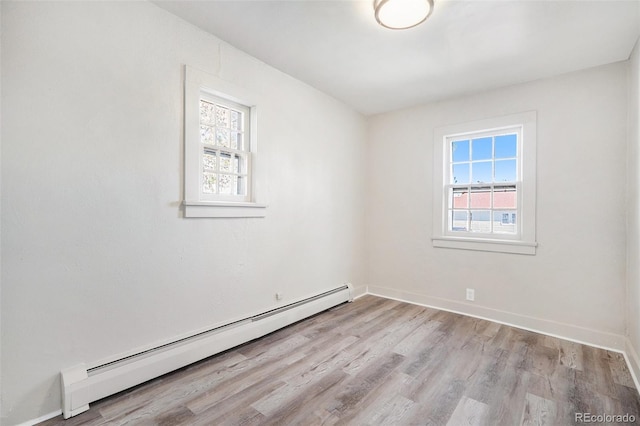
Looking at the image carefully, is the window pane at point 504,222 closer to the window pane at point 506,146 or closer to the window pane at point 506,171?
the window pane at point 506,171

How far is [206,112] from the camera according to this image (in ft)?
8.23

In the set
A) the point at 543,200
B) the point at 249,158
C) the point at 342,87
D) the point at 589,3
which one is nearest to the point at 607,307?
the point at 543,200

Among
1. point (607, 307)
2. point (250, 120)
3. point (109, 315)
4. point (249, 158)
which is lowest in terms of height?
point (607, 307)

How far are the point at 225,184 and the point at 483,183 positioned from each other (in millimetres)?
2907

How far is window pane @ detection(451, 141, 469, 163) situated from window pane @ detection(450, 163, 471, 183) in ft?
0.25

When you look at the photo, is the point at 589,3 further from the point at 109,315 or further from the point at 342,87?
the point at 109,315

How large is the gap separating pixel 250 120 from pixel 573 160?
3.17 m

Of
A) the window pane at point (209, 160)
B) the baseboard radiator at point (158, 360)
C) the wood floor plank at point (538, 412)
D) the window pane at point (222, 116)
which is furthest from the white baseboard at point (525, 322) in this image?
the window pane at point (222, 116)

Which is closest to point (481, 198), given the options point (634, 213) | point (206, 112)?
point (634, 213)

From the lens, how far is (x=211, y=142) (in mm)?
2525

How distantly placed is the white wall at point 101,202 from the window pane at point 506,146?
2659 millimetres

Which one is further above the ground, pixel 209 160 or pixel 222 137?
pixel 222 137

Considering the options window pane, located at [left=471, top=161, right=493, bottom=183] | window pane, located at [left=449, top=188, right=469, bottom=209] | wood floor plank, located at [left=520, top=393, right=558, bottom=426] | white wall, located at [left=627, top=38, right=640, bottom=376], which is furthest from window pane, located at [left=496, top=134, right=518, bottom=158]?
wood floor plank, located at [left=520, top=393, right=558, bottom=426]

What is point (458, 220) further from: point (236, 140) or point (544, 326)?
point (236, 140)
